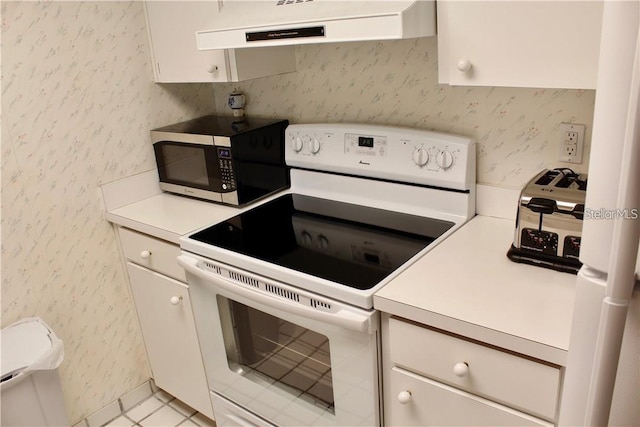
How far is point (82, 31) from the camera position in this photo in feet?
6.26

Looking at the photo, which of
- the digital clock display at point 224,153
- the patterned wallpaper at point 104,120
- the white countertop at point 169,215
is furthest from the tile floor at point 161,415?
the digital clock display at point 224,153

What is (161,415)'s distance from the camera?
230 cm

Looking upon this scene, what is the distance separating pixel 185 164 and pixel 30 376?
3.02 feet

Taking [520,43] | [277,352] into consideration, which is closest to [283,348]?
[277,352]

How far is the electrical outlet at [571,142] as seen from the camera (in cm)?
148

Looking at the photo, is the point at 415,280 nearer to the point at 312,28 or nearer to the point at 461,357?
the point at 461,357

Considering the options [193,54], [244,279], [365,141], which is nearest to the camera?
[244,279]

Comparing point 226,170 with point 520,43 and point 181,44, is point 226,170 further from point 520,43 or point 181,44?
point 520,43

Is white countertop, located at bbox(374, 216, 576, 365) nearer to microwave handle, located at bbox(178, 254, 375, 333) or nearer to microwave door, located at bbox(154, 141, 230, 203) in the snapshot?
microwave handle, located at bbox(178, 254, 375, 333)

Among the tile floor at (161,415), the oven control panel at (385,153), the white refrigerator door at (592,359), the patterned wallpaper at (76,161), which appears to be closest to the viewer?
the white refrigerator door at (592,359)

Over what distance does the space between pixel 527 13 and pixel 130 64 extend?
4.88 feet

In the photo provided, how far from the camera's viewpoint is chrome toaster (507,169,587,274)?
4.20 feet

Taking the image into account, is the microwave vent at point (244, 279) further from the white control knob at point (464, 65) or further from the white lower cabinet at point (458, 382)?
the white control knob at point (464, 65)

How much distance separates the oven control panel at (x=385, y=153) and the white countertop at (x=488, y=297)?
261 millimetres
